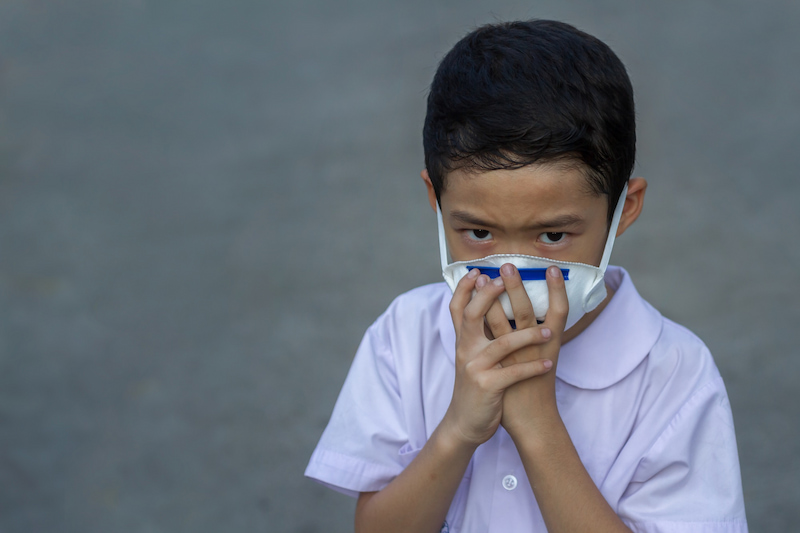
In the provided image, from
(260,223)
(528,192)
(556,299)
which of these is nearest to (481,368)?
(556,299)

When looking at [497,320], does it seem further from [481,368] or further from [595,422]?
[595,422]

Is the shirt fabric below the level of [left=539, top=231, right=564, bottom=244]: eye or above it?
below

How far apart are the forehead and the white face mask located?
8 cm

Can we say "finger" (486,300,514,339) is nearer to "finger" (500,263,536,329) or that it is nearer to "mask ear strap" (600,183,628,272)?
"finger" (500,263,536,329)

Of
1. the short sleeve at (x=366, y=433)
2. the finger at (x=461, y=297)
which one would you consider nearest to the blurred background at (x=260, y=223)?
the short sleeve at (x=366, y=433)

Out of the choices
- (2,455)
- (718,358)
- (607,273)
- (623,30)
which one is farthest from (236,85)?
(607,273)

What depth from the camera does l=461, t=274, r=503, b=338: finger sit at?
4.70 ft

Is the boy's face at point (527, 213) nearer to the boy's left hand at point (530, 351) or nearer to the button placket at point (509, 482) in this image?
the boy's left hand at point (530, 351)

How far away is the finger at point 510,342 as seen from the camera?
1.41 m

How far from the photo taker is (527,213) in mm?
1415

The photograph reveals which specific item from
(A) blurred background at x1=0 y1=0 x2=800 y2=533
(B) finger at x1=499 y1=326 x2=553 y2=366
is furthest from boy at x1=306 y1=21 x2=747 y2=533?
A: (A) blurred background at x1=0 y1=0 x2=800 y2=533

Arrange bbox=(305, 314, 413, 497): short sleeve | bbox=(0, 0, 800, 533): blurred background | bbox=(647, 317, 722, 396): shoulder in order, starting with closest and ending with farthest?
1. bbox=(647, 317, 722, 396): shoulder
2. bbox=(305, 314, 413, 497): short sleeve
3. bbox=(0, 0, 800, 533): blurred background

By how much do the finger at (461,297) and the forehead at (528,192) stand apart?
0.37 ft

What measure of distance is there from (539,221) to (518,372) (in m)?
0.24
